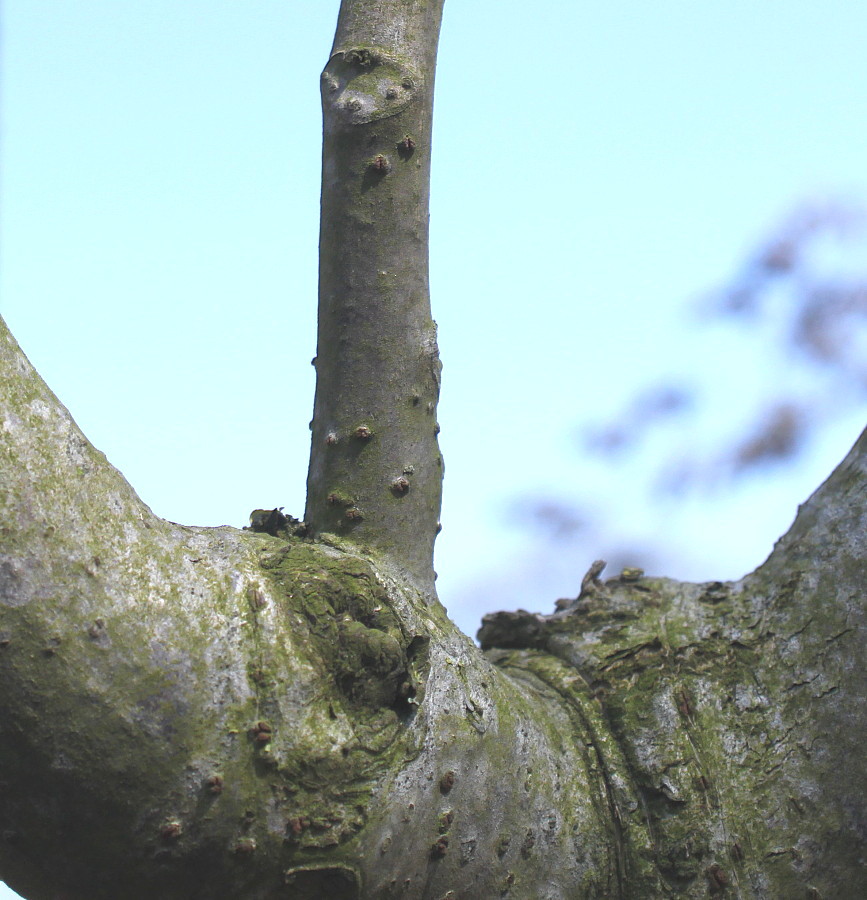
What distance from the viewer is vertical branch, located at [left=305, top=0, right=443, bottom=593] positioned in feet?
5.46

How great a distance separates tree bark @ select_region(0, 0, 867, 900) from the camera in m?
1.20

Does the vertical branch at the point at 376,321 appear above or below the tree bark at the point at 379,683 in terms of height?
above

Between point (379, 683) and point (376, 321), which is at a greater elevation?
point (376, 321)

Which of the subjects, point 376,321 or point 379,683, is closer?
point 379,683

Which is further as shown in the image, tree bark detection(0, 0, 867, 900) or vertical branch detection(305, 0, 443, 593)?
vertical branch detection(305, 0, 443, 593)

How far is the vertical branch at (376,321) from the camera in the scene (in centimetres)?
166

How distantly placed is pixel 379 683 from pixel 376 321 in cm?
61

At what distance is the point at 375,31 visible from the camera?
174 centimetres

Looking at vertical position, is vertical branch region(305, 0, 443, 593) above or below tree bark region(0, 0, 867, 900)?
above

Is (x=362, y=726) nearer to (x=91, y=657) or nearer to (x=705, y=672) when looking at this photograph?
(x=91, y=657)

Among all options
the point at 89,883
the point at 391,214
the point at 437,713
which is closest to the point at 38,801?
the point at 89,883

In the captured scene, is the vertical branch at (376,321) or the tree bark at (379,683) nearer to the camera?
the tree bark at (379,683)

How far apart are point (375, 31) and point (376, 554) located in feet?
2.95

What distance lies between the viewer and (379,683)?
1392 millimetres
